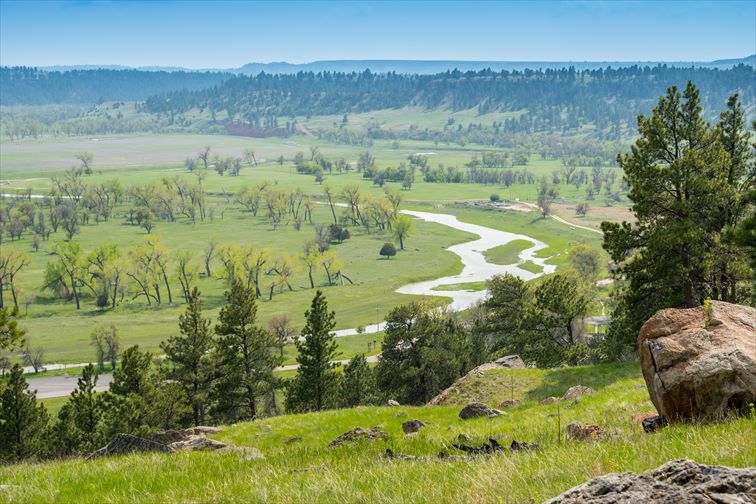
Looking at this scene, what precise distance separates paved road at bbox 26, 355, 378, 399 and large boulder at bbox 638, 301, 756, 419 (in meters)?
83.0

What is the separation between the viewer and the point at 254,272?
146 m

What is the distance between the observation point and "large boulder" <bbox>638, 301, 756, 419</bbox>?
1509 cm

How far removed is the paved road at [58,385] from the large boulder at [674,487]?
301 ft

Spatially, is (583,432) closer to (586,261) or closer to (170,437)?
(170,437)

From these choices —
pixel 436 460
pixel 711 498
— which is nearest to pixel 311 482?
pixel 436 460

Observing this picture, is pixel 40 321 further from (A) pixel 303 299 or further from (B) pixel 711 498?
(B) pixel 711 498

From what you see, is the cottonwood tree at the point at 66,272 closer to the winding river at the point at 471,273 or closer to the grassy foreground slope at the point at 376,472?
the winding river at the point at 471,273

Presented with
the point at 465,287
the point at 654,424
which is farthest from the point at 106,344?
the point at 654,424

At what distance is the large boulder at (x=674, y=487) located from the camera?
695cm

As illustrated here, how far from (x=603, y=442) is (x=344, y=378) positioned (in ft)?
180

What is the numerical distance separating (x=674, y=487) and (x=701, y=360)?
9425mm

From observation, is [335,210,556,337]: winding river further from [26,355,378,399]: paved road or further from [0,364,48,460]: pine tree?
[0,364,48,460]: pine tree

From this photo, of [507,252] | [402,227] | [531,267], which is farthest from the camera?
[402,227]

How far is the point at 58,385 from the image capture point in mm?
100875
